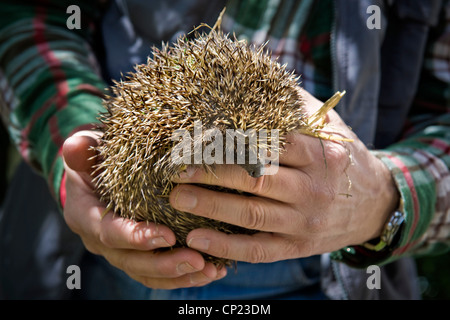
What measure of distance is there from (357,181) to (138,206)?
0.78 metres

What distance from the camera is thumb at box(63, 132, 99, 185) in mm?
1384

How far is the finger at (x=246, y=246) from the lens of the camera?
131 cm

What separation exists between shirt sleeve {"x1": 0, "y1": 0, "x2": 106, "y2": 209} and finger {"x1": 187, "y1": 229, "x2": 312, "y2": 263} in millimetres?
756

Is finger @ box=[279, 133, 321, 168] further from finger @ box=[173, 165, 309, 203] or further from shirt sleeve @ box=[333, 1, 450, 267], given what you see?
shirt sleeve @ box=[333, 1, 450, 267]

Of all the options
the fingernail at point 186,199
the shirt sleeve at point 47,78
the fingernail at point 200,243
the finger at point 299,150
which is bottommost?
the fingernail at point 200,243

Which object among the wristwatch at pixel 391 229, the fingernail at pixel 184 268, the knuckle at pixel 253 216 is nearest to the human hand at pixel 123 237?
the fingernail at pixel 184 268

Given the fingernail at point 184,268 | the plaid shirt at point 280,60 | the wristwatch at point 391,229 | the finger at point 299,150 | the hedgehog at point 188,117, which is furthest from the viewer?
the plaid shirt at point 280,60

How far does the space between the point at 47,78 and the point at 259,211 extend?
129 cm

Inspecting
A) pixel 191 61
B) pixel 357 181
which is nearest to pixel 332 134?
pixel 357 181

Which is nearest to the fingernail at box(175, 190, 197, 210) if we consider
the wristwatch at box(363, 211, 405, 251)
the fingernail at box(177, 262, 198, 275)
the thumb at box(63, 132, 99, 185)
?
the fingernail at box(177, 262, 198, 275)

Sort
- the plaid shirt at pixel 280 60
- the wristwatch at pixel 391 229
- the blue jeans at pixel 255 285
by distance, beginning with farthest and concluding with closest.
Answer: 1. the blue jeans at pixel 255 285
2. the plaid shirt at pixel 280 60
3. the wristwatch at pixel 391 229

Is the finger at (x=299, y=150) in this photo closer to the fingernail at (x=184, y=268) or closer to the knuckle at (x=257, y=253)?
the knuckle at (x=257, y=253)
